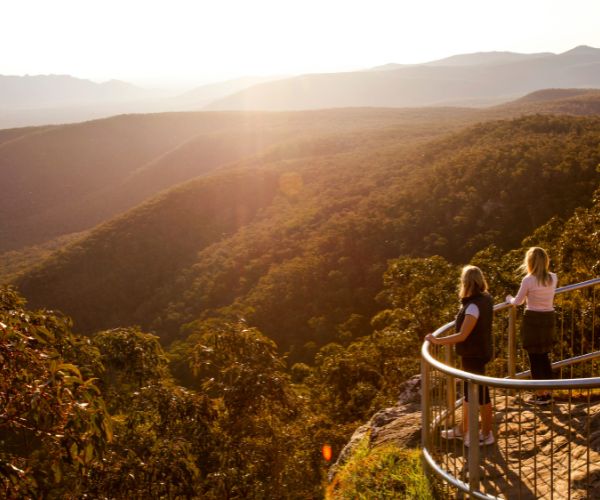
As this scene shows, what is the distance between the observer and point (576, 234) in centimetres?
1653

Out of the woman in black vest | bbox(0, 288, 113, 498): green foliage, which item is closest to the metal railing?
the woman in black vest

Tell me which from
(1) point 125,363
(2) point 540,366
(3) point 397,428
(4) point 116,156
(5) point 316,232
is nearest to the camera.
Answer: (2) point 540,366

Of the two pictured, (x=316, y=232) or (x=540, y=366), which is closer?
(x=540, y=366)

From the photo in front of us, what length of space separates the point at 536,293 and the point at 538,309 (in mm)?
171

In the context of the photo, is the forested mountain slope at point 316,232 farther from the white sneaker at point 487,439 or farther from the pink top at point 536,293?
the white sneaker at point 487,439

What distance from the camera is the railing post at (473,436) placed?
4289 millimetres

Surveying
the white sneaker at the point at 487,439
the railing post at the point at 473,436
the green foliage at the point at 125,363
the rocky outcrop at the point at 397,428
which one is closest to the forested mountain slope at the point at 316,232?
the green foliage at the point at 125,363

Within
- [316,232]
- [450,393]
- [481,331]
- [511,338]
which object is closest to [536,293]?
[511,338]

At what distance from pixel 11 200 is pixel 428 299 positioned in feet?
432

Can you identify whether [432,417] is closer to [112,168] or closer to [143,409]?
[143,409]

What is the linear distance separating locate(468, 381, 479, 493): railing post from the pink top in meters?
1.88

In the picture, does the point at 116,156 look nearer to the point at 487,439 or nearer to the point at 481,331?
the point at 481,331

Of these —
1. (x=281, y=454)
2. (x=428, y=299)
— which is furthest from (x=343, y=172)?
(x=281, y=454)

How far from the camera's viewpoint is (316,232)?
54.8 m
